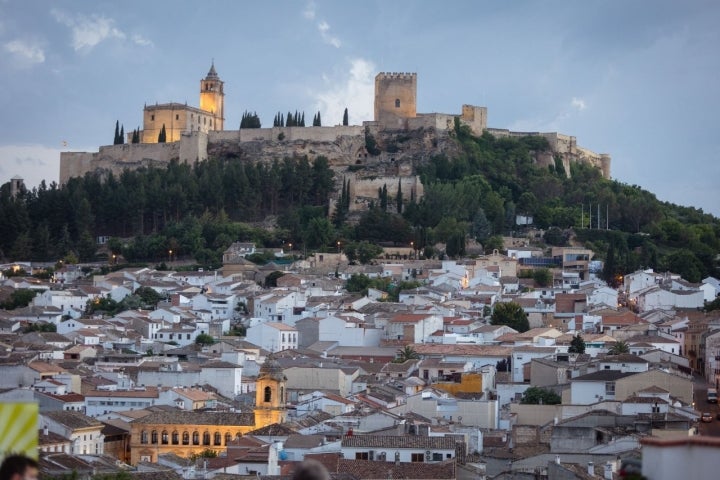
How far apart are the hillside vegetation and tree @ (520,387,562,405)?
37.2 metres

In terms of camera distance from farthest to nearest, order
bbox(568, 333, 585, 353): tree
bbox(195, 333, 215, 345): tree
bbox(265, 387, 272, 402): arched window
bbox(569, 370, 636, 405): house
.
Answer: bbox(195, 333, 215, 345): tree, bbox(568, 333, 585, 353): tree, bbox(569, 370, 636, 405): house, bbox(265, 387, 272, 402): arched window

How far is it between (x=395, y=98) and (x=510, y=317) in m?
38.9

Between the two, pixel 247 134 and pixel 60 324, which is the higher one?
pixel 247 134

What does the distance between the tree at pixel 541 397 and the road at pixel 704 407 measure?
346 cm

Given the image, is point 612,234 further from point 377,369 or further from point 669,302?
point 377,369

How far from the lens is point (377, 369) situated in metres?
49.2

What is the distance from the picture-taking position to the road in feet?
106

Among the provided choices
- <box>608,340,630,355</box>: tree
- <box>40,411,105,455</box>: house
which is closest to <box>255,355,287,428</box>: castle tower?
<box>40,411,105,455</box>: house

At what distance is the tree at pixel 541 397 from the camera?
1539 inches

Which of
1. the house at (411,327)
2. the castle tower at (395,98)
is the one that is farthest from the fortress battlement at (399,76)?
the house at (411,327)

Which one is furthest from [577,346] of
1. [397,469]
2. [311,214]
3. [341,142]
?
[341,142]

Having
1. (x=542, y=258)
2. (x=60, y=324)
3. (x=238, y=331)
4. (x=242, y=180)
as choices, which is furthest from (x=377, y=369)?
(x=242, y=180)

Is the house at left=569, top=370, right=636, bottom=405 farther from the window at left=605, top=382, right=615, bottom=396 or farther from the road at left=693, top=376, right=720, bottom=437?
the road at left=693, top=376, right=720, bottom=437

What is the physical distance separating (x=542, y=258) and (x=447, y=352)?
30.1 metres
